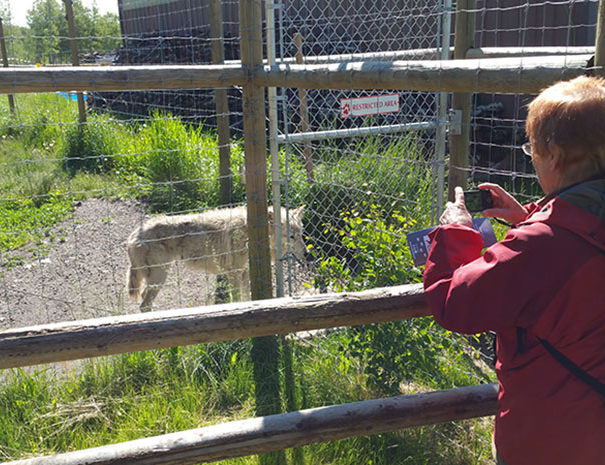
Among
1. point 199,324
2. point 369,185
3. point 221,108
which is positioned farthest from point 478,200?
point 221,108

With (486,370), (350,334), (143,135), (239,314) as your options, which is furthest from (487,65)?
(143,135)

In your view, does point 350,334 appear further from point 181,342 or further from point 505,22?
point 505,22

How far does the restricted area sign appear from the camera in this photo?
5289 mm

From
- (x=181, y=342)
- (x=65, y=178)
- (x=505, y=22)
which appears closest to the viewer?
(x=181, y=342)

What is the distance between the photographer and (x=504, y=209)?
7.14ft

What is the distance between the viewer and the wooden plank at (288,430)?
2.51 metres

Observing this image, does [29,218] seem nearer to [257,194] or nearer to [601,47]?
[257,194]

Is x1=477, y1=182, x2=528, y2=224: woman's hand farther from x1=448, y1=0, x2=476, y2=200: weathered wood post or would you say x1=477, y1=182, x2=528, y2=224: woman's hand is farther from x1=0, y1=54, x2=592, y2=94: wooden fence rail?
x1=448, y1=0, x2=476, y2=200: weathered wood post

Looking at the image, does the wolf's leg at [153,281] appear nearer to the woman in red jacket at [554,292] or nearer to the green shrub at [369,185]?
the green shrub at [369,185]

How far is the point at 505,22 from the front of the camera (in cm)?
1027

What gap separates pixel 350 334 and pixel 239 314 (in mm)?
1574

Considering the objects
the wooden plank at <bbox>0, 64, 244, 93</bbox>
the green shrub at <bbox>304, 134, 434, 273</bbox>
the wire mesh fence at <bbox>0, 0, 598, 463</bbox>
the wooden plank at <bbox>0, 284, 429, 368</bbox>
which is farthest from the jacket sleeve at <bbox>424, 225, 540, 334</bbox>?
the green shrub at <bbox>304, 134, 434, 273</bbox>

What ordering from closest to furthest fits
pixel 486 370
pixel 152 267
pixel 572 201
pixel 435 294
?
pixel 572 201 → pixel 435 294 → pixel 486 370 → pixel 152 267

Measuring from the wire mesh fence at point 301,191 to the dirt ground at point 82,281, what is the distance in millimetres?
24
